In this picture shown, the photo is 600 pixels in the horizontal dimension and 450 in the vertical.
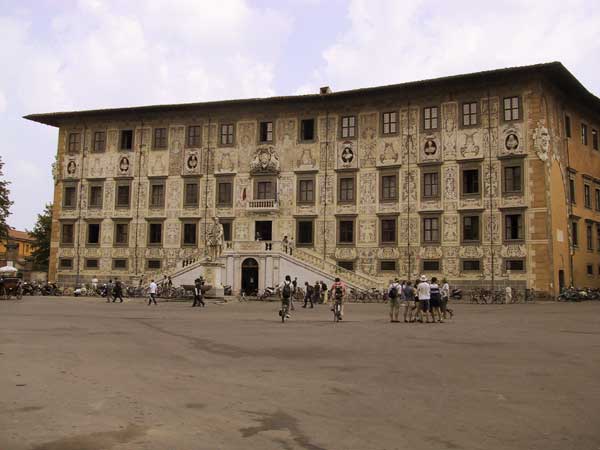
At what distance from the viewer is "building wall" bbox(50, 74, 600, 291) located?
35250 mm

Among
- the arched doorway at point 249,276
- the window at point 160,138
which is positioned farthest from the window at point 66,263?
the arched doorway at point 249,276

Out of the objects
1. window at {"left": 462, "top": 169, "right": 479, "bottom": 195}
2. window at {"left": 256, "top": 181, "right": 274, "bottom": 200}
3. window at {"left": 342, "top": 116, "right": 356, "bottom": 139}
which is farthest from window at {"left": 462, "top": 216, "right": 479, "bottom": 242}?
window at {"left": 256, "top": 181, "right": 274, "bottom": 200}

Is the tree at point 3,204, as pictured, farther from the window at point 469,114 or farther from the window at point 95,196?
the window at point 469,114

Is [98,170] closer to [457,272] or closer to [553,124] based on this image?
[457,272]

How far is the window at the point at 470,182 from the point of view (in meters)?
36.5

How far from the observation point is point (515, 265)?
35.0m

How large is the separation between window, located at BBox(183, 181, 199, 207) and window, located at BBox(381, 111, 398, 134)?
12831mm

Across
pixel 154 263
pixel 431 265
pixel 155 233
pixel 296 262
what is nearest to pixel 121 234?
pixel 155 233

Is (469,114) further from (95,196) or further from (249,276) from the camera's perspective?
(95,196)

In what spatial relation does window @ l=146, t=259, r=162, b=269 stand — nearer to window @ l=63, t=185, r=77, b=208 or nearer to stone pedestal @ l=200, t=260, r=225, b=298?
stone pedestal @ l=200, t=260, r=225, b=298

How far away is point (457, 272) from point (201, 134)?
19.0m

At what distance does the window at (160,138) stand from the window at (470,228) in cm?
2051

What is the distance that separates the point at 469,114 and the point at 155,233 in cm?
2152

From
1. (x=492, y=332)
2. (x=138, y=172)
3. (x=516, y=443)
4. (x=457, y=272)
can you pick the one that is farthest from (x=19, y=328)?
(x=138, y=172)
